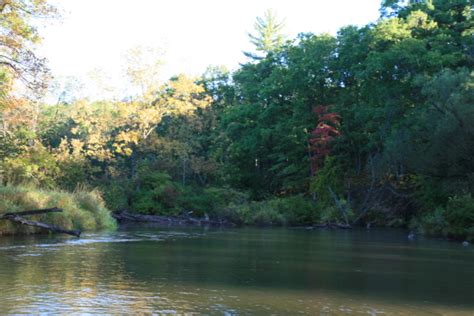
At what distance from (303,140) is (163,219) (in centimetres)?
1363

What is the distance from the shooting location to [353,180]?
41094 mm

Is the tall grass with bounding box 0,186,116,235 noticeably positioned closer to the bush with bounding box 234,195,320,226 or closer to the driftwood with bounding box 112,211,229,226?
the driftwood with bounding box 112,211,229,226

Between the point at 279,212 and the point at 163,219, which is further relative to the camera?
the point at 279,212

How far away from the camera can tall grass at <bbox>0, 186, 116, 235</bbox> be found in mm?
21438

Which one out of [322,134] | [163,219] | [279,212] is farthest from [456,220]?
[163,219]

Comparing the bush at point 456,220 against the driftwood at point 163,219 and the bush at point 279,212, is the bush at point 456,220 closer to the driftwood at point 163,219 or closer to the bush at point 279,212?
the bush at point 279,212

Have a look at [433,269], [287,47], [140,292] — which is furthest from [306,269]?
[287,47]

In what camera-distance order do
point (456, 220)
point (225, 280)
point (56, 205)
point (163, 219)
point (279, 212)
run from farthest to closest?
1. point (279, 212)
2. point (163, 219)
3. point (456, 220)
4. point (56, 205)
5. point (225, 280)

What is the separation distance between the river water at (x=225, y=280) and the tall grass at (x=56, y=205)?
2.58 meters

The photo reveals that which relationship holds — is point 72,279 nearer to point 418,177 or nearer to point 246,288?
point 246,288

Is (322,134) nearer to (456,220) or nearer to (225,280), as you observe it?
(456,220)

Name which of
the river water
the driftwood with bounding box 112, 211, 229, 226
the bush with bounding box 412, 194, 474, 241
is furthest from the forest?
the river water

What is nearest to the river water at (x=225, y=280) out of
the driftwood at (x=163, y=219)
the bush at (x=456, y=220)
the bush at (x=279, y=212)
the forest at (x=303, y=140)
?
the bush at (x=456, y=220)

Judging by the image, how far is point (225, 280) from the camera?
37.7 feet
